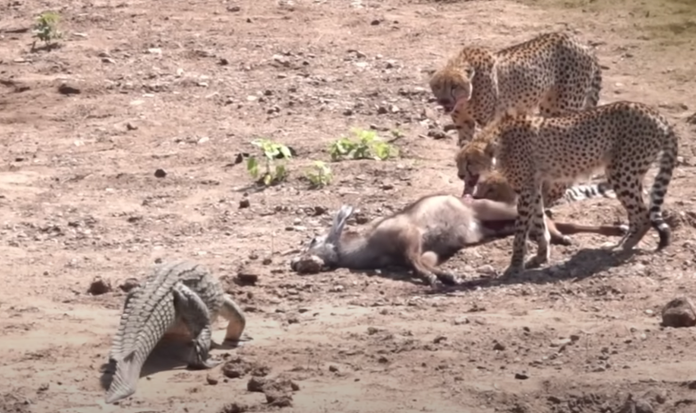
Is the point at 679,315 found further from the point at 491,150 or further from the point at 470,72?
the point at 470,72

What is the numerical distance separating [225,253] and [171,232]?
0.65m

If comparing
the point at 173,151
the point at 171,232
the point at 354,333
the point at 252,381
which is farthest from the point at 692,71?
the point at 252,381

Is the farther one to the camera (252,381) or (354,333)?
(354,333)

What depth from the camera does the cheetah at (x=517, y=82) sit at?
11.9 meters

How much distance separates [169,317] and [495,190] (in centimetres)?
324

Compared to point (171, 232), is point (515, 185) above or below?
above

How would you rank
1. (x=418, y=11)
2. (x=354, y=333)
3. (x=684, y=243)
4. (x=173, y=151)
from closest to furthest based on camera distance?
(x=354, y=333), (x=684, y=243), (x=173, y=151), (x=418, y=11)

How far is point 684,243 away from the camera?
413 inches

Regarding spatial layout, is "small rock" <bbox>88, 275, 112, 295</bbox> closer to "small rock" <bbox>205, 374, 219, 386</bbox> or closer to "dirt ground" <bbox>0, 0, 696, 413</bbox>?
"dirt ground" <bbox>0, 0, 696, 413</bbox>

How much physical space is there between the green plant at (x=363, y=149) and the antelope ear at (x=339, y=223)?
4.91ft

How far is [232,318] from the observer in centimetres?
924

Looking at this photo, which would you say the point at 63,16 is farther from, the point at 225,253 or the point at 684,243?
the point at 684,243

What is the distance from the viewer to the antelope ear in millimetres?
10656

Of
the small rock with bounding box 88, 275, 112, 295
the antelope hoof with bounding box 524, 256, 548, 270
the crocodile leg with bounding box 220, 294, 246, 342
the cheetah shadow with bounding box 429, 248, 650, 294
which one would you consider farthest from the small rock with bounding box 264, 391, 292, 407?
the antelope hoof with bounding box 524, 256, 548, 270
